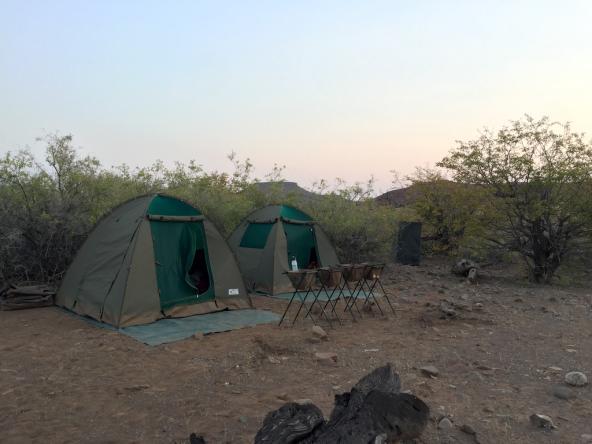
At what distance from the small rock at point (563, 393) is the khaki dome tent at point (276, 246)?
5.83 m

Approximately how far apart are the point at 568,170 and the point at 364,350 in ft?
24.8

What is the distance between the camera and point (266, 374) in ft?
16.6

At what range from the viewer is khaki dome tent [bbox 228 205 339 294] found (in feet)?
32.4

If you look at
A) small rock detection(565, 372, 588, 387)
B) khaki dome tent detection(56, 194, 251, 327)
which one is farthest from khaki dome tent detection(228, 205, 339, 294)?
small rock detection(565, 372, 588, 387)

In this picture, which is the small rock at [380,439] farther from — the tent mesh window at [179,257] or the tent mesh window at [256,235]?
the tent mesh window at [256,235]

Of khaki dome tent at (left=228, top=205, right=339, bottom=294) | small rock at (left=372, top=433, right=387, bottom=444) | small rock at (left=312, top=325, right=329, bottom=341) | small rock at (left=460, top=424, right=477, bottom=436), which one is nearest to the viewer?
small rock at (left=372, top=433, right=387, bottom=444)

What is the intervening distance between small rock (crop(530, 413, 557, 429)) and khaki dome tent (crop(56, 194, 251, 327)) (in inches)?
202

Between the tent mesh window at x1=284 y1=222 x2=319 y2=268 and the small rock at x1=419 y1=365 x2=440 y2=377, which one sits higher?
the tent mesh window at x1=284 y1=222 x2=319 y2=268

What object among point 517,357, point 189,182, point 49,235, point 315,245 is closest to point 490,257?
point 315,245

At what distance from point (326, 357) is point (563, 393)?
7.83 ft

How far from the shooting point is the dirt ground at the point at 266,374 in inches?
149

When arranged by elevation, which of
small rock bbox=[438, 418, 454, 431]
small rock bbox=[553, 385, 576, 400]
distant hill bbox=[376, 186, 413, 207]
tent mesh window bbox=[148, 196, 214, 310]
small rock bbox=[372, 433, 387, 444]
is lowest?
small rock bbox=[553, 385, 576, 400]

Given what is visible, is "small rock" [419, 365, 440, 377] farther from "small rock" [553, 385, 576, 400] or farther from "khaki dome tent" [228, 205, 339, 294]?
"khaki dome tent" [228, 205, 339, 294]

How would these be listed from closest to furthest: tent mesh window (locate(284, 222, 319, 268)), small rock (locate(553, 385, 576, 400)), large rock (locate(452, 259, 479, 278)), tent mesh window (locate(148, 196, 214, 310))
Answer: small rock (locate(553, 385, 576, 400)) < tent mesh window (locate(148, 196, 214, 310)) < tent mesh window (locate(284, 222, 319, 268)) < large rock (locate(452, 259, 479, 278))
